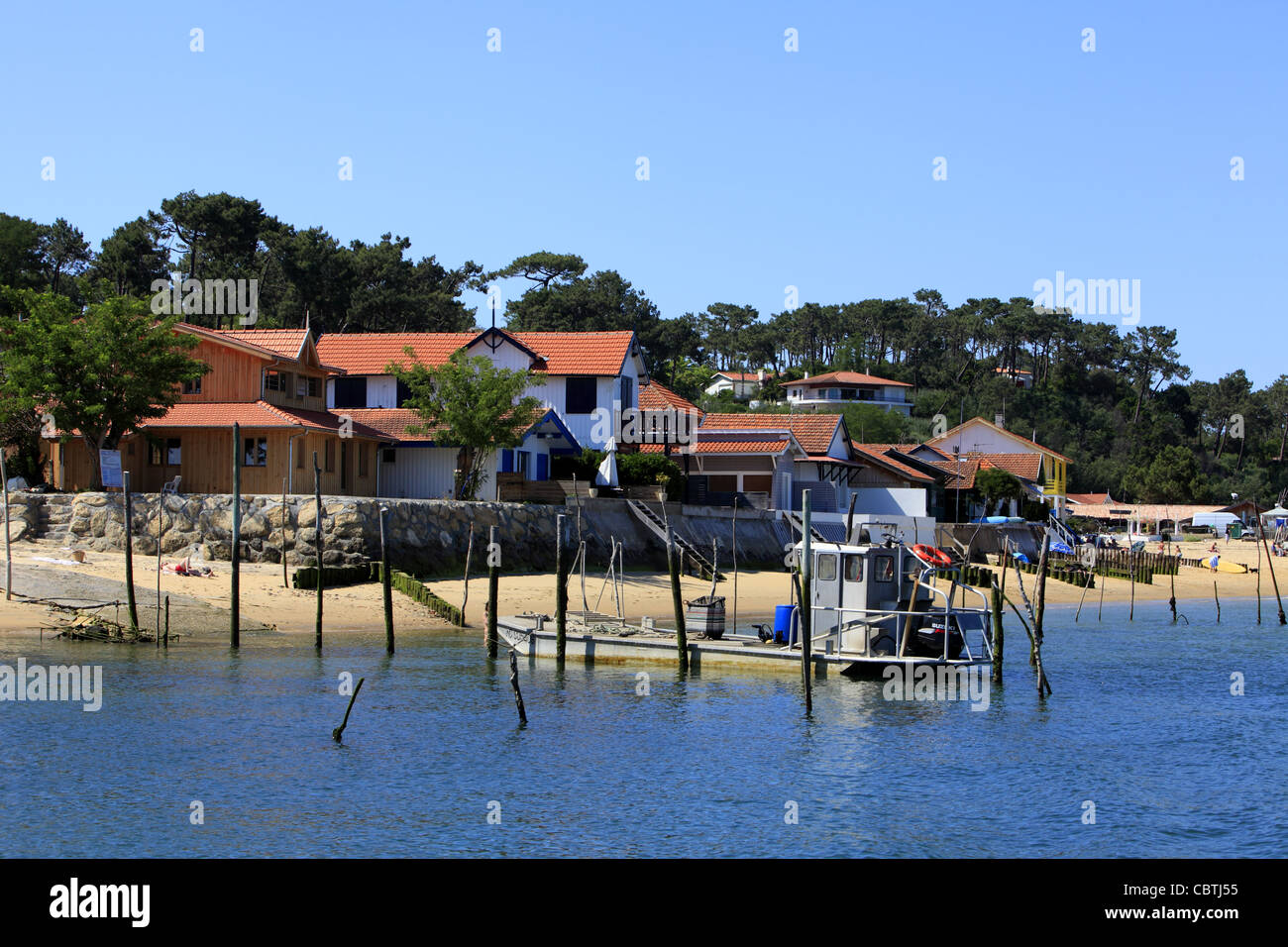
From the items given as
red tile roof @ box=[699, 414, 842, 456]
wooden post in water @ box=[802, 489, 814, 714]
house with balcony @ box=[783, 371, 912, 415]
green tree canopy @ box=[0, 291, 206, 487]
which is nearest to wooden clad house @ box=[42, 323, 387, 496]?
green tree canopy @ box=[0, 291, 206, 487]

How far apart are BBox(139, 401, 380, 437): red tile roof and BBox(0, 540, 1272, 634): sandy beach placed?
5.95m

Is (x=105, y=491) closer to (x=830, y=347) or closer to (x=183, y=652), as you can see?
(x=183, y=652)

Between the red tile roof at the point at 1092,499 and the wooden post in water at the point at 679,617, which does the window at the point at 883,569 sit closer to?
the wooden post in water at the point at 679,617

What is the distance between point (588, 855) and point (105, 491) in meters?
32.3

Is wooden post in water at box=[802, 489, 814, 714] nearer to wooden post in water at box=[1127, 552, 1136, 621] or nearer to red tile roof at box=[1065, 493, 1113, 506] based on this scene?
wooden post in water at box=[1127, 552, 1136, 621]

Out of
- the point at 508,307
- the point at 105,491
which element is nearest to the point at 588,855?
the point at 105,491

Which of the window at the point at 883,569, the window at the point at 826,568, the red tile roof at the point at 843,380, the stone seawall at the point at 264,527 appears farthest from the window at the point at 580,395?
the red tile roof at the point at 843,380

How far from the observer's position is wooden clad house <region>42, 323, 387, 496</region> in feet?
153

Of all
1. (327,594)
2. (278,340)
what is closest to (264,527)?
(327,594)

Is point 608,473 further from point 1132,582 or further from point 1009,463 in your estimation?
point 1009,463

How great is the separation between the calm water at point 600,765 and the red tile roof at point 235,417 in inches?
522

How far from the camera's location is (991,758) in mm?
25109

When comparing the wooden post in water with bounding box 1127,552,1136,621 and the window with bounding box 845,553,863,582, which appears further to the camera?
the wooden post in water with bounding box 1127,552,1136,621
